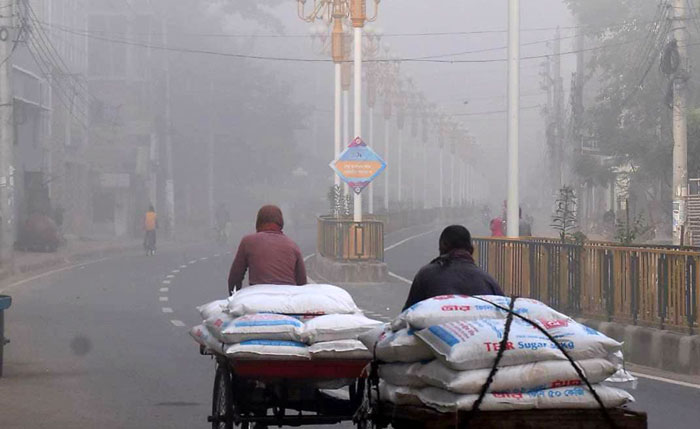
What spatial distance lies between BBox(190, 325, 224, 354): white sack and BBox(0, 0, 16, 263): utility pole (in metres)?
25.6

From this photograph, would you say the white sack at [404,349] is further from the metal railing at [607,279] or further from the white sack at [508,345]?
the metal railing at [607,279]

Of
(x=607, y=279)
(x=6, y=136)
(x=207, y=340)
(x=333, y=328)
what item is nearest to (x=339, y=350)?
(x=333, y=328)

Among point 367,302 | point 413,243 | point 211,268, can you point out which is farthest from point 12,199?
point 413,243

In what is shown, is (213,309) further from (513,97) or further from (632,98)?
(632,98)

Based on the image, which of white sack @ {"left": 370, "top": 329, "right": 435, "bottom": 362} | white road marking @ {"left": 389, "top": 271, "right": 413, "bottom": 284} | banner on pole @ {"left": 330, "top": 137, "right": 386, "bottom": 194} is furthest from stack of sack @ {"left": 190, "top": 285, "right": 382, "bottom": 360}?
banner on pole @ {"left": 330, "top": 137, "right": 386, "bottom": 194}

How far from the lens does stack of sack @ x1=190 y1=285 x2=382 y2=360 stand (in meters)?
8.12

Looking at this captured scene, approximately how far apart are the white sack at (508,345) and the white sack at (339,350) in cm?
164

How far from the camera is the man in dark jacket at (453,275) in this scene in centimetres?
784

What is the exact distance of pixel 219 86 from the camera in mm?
89625

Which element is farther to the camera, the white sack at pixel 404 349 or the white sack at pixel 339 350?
the white sack at pixel 339 350

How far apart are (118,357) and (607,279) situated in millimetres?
6226

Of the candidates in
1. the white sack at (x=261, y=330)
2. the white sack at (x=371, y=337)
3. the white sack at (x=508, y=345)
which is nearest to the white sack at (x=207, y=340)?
the white sack at (x=261, y=330)

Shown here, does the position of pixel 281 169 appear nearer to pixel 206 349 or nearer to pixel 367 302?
pixel 367 302

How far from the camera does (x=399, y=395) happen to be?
659 centimetres
